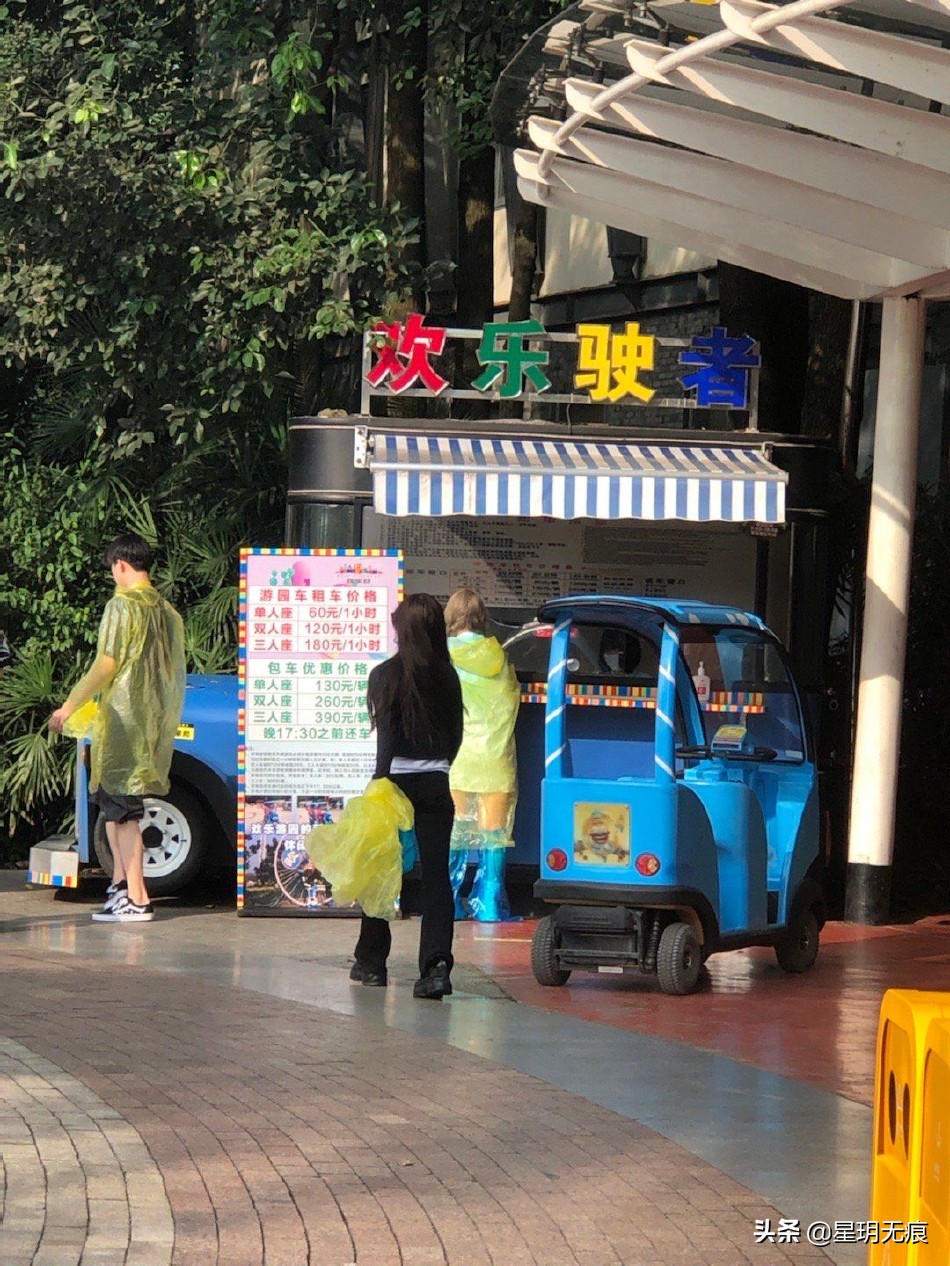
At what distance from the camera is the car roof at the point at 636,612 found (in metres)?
9.95

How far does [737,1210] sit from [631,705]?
6496 mm

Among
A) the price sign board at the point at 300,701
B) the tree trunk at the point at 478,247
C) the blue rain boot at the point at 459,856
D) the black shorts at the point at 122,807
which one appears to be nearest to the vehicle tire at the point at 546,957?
the blue rain boot at the point at 459,856

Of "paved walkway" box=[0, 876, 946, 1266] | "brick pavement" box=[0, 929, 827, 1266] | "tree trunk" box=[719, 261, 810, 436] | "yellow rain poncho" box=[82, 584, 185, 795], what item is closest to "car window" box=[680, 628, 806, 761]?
"paved walkway" box=[0, 876, 946, 1266]

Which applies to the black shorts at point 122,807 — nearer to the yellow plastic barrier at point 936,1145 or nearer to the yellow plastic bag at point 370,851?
the yellow plastic bag at point 370,851

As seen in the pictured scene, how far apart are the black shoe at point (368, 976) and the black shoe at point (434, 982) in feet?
1.17

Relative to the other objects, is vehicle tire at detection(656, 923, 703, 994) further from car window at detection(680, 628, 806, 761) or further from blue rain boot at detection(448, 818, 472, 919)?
blue rain boot at detection(448, 818, 472, 919)

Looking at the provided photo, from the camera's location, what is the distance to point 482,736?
1201 centimetres

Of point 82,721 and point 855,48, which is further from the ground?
point 855,48

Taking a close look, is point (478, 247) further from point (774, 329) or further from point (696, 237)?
point (696, 237)

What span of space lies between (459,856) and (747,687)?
7.35ft

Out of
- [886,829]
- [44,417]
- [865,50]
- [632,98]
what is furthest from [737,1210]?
[44,417]

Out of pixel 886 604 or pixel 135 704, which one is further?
pixel 886 604

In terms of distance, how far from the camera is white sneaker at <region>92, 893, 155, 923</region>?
1168 centimetres

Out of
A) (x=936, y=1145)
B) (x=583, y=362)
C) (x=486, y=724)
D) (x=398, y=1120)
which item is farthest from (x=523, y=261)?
(x=936, y=1145)
